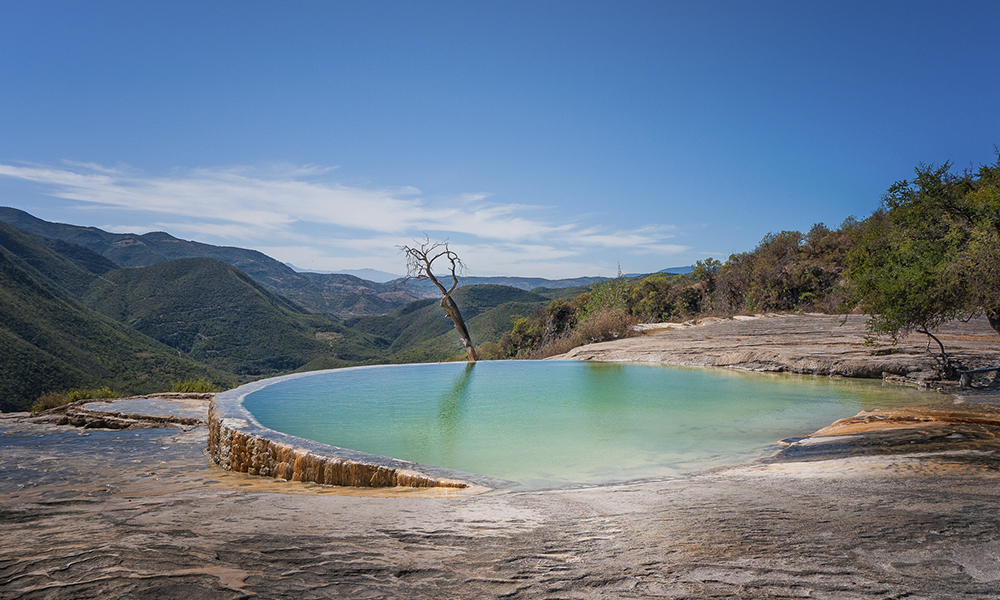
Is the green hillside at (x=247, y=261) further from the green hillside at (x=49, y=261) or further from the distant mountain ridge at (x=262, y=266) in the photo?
the green hillside at (x=49, y=261)

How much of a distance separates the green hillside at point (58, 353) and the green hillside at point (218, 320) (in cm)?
1516

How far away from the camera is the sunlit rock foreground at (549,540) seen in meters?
1.27

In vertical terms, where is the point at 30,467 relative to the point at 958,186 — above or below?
below

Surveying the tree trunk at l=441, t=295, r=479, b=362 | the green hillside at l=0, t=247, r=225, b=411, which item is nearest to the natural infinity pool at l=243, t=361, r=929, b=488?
the tree trunk at l=441, t=295, r=479, b=362

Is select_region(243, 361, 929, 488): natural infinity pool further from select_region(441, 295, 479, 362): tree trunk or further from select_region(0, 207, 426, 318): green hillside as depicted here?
select_region(0, 207, 426, 318): green hillside

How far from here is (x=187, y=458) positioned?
476cm

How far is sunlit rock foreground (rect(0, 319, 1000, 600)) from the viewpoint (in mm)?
1271

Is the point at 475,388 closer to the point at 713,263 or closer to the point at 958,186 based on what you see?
the point at 958,186

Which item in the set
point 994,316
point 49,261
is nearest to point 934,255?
point 994,316

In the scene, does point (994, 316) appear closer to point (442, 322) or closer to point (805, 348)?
point (805, 348)

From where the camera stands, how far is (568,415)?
5.75 metres

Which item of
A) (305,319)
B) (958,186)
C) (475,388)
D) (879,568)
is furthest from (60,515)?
(305,319)

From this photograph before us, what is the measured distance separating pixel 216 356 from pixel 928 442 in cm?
6795

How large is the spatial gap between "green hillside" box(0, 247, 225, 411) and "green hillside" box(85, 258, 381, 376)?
597 inches
